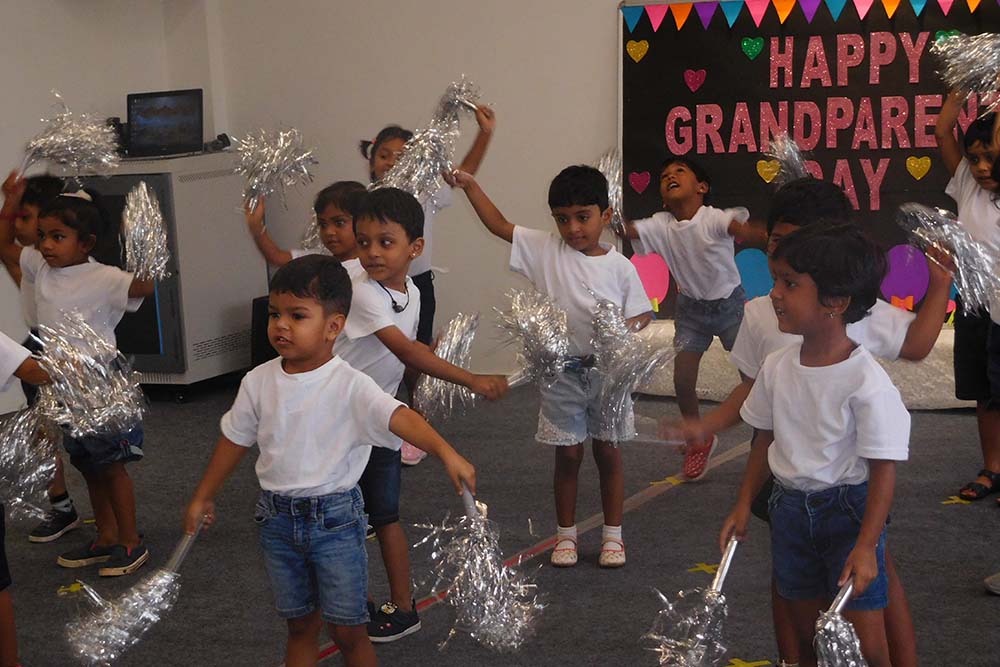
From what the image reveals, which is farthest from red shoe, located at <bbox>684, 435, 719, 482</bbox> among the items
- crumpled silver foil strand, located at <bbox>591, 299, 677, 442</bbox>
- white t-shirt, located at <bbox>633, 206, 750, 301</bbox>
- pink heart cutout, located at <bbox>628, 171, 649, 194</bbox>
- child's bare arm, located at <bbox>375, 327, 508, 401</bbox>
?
pink heart cutout, located at <bbox>628, 171, 649, 194</bbox>

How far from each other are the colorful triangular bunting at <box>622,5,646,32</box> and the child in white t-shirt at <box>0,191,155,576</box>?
2.67 meters

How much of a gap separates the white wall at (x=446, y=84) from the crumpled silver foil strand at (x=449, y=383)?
2.30 meters

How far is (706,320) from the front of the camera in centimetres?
403

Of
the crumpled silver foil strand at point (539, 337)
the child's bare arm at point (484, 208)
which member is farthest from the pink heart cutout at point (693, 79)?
the crumpled silver foil strand at point (539, 337)

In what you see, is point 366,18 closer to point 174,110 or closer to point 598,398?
point 174,110

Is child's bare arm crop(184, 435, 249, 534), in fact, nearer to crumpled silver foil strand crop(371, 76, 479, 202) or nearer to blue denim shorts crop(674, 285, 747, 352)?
crumpled silver foil strand crop(371, 76, 479, 202)

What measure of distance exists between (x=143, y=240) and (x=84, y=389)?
0.70m

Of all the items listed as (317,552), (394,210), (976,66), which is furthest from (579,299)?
(976,66)

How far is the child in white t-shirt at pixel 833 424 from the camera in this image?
2.05m

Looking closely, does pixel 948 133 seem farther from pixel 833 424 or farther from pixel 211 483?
pixel 211 483

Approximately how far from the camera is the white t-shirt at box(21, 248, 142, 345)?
11.1 feet

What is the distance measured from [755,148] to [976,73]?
6.14 feet

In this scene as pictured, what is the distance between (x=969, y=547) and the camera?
11.1ft

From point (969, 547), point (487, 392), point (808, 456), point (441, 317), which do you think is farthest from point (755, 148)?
point (808, 456)
